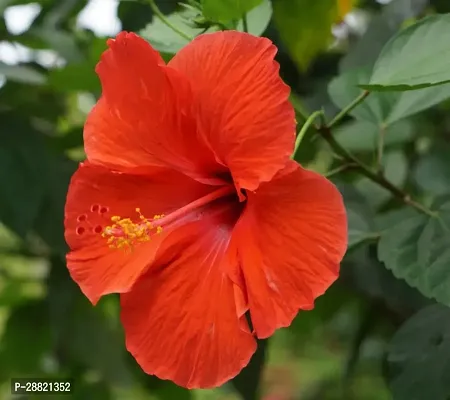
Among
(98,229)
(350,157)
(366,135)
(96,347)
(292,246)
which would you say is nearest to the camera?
(292,246)

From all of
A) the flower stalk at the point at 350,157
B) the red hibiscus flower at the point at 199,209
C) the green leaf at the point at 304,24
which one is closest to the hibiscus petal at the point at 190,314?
the red hibiscus flower at the point at 199,209

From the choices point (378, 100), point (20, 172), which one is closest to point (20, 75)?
point (20, 172)

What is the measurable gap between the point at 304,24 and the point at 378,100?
0.59 ft

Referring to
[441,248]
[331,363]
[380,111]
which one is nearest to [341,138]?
[380,111]

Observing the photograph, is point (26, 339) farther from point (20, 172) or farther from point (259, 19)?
point (259, 19)

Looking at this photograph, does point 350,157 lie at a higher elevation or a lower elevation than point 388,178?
higher

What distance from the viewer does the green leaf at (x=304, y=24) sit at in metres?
0.96

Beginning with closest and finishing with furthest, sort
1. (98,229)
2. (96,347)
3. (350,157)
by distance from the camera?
(98,229) < (350,157) < (96,347)

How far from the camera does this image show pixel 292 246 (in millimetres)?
554

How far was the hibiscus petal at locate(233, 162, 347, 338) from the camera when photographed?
1.79 ft

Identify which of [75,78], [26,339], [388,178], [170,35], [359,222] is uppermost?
[170,35]

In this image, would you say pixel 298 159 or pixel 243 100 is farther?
pixel 298 159

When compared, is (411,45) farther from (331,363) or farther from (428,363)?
(331,363)

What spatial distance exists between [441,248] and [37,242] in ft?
2.89
